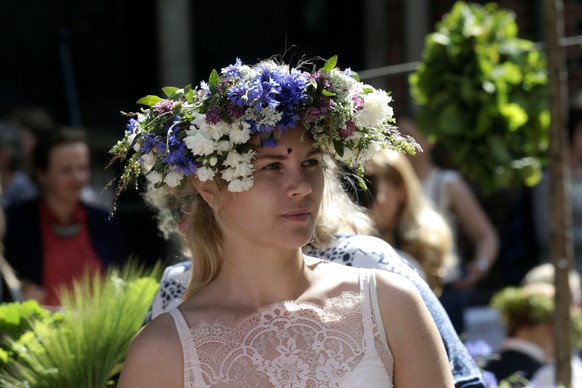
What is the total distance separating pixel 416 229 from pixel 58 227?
1700mm

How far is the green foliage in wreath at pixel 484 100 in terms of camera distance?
14.0 ft

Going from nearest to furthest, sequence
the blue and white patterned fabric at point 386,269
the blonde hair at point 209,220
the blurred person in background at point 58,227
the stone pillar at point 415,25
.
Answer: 1. the blonde hair at point 209,220
2. the blue and white patterned fabric at point 386,269
3. the blurred person in background at point 58,227
4. the stone pillar at point 415,25

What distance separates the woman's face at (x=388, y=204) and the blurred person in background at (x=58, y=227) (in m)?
1.37

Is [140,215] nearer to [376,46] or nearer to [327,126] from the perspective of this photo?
[376,46]

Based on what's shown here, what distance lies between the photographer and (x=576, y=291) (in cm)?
539

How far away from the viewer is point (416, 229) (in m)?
4.65

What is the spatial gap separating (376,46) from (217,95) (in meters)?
5.02

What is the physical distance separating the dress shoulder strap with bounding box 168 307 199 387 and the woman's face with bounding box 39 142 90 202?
9.57 feet

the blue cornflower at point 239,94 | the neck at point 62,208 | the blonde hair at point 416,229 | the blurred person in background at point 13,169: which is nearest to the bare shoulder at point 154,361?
the blue cornflower at point 239,94

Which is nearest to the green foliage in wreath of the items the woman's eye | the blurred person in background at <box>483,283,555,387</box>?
the blurred person in background at <box>483,283,555,387</box>

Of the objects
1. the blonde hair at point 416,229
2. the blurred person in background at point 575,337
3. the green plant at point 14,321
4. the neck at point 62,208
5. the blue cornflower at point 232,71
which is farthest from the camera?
the neck at point 62,208

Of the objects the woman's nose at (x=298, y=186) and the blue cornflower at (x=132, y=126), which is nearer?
the woman's nose at (x=298, y=186)

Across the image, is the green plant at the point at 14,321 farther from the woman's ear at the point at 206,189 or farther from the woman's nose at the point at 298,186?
the woman's nose at the point at 298,186

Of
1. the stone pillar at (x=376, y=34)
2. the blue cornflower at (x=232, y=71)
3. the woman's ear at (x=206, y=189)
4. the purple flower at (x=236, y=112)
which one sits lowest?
the woman's ear at (x=206, y=189)
